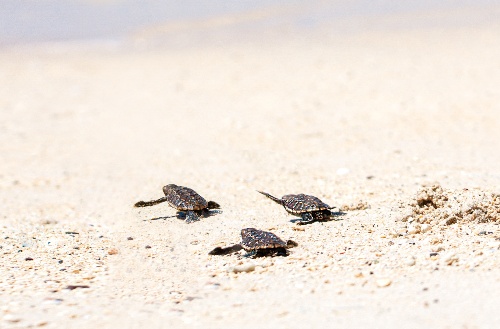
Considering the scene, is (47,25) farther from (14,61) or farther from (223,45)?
(223,45)

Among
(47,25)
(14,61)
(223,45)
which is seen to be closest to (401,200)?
(223,45)

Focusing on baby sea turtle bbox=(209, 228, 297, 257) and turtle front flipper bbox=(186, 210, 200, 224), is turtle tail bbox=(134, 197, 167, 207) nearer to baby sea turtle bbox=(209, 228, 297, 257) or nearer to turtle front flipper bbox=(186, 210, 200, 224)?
turtle front flipper bbox=(186, 210, 200, 224)

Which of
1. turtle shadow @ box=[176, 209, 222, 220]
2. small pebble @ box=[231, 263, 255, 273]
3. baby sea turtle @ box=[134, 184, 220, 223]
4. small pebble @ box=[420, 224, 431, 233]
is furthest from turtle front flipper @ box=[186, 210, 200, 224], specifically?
small pebble @ box=[420, 224, 431, 233]

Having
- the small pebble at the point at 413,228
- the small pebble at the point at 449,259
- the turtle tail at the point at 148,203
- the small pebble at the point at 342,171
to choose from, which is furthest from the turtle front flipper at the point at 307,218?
the small pebble at the point at 342,171

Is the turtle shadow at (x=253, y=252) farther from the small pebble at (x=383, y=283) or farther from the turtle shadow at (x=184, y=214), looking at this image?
the turtle shadow at (x=184, y=214)

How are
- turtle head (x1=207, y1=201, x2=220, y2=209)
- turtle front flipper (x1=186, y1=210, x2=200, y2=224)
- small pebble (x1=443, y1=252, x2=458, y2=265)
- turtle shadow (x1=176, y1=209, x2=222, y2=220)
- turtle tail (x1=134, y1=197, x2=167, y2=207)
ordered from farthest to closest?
turtle tail (x1=134, y1=197, x2=167, y2=207) < turtle head (x1=207, y1=201, x2=220, y2=209) < turtle shadow (x1=176, y1=209, x2=222, y2=220) < turtle front flipper (x1=186, y1=210, x2=200, y2=224) < small pebble (x1=443, y1=252, x2=458, y2=265)

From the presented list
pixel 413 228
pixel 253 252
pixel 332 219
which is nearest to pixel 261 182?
pixel 332 219

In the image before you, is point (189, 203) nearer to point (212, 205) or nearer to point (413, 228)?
point (212, 205)
